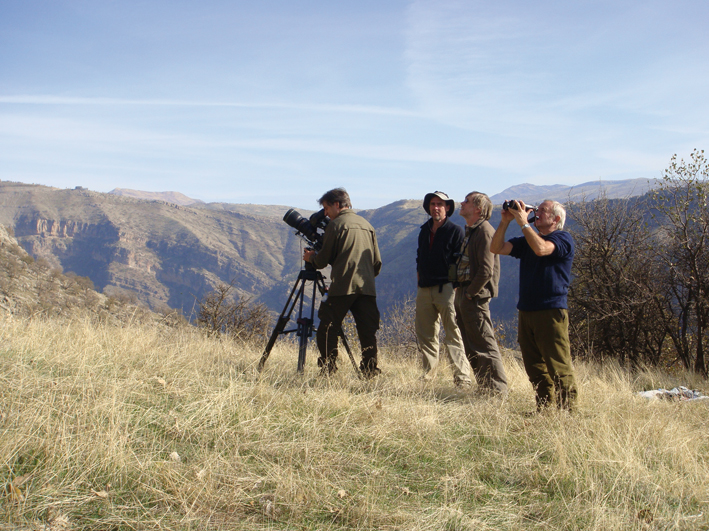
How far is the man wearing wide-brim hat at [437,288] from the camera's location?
180 inches

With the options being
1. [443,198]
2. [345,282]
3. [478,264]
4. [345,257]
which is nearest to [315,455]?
[345,282]

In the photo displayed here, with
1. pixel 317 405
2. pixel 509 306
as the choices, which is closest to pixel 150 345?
pixel 317 405

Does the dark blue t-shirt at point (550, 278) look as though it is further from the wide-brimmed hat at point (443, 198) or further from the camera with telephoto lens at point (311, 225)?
the camera with telephoto lens at point (311, 225)

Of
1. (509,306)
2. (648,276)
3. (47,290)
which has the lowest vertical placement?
(509,306)

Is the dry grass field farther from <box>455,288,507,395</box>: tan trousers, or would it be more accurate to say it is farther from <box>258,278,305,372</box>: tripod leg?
<box>258,278,305,372</box>: tripod leg

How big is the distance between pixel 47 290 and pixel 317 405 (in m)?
25.2

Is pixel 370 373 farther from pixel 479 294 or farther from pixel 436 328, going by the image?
pixel 479 294

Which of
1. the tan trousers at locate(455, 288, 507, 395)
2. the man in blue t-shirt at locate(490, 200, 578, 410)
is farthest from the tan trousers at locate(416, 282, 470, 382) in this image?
the man in blue t-shirt at locate(490, 200, 578, 410)

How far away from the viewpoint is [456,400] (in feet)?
13.2

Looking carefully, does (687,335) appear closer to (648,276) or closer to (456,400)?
(648,276)

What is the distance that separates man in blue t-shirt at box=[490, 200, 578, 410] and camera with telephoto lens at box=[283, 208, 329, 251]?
5.45 feet

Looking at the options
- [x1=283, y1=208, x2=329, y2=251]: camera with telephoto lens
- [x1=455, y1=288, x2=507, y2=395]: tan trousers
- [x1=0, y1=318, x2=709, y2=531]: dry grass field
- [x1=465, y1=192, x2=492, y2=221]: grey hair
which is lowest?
[x1=0, y1=318, x2=709, y2=531]: dry grass field

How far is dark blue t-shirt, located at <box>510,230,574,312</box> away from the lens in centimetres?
345

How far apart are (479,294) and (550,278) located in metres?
0.78
